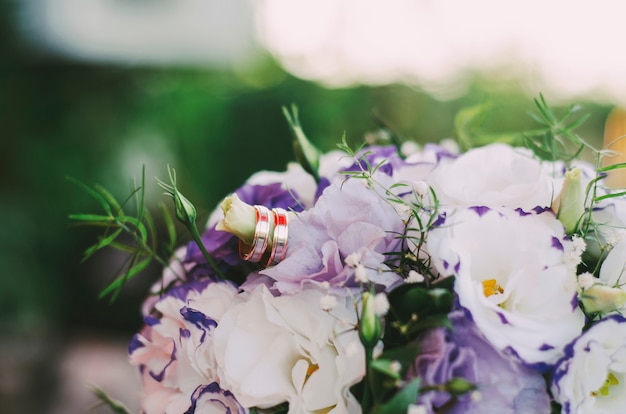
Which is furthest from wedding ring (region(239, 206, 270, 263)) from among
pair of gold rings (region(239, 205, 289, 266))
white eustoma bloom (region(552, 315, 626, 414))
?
white eustoma bloom (region(552, 315, 626, 414))

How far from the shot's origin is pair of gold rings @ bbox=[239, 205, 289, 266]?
469 millimetres

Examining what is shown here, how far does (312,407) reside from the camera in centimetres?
44

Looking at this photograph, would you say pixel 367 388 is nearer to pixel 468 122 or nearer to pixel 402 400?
pixel 402 400

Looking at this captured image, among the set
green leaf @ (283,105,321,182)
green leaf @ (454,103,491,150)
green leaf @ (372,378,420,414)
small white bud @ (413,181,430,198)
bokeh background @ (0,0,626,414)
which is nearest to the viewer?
green leaf @ (372,378,420,414)

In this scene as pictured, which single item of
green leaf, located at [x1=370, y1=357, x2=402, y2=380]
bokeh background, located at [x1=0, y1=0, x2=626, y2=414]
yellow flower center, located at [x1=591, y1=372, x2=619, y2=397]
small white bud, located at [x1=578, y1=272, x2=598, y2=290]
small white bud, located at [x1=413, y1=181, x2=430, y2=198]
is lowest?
bokeh background, located at [x1=0, y1=0, x2=626, y2=414]

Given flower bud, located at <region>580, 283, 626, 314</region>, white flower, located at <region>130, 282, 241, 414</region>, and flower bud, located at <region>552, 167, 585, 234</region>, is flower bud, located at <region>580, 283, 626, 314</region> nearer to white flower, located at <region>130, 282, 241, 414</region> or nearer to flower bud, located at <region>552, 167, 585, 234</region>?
flower bud, located at <region>552, 167, 585, 234</region>

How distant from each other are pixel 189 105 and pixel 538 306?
2.46 m

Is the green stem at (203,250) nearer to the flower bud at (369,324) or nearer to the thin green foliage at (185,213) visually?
Result: the thin green foliage at (185,213)

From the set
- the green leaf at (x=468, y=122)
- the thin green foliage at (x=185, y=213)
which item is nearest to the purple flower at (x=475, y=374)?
the thin green foliage at (x=185, y=213)

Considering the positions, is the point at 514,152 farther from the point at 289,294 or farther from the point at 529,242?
the point at 289,294

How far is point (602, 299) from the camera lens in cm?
42

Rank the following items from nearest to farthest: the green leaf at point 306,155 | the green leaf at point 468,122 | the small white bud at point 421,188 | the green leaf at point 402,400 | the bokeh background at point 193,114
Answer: the green leaf at point 402,400, the small white bud at point 421,188, the green leaf at point 306,155, the green leaf at point 468,122, the bokeh background at point 193,114

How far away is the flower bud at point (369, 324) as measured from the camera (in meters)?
0.39

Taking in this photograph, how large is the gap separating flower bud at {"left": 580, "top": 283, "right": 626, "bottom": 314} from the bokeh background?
196 centimetres
